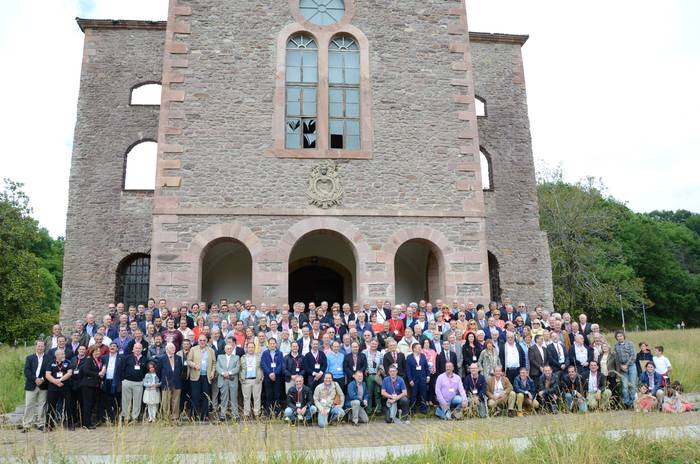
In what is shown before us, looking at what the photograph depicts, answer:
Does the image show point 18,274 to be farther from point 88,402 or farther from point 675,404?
point 675,404

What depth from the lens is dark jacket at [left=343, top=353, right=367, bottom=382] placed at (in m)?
10.1

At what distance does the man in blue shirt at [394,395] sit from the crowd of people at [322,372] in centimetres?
2

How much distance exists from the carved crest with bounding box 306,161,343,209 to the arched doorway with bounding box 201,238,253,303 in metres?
3.54

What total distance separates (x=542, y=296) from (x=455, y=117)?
7.28 metres

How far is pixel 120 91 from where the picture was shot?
742 inches

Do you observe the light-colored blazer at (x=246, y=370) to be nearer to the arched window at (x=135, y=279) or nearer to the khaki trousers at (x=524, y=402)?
the khaki trousers at (x=524, y=402)

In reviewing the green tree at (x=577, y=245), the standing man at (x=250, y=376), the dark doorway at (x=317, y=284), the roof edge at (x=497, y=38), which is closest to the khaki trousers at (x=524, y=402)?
the standing man at (x=250, y=376)

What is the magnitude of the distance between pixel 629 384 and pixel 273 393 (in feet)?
21.4

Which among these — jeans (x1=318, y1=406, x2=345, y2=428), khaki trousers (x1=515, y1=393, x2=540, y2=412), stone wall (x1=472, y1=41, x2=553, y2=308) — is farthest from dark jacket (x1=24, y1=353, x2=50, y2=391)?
stone wall (x1=472, y1=41, x2=553, y2=308)

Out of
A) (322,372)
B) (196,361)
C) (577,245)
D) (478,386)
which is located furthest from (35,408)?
(577,245)

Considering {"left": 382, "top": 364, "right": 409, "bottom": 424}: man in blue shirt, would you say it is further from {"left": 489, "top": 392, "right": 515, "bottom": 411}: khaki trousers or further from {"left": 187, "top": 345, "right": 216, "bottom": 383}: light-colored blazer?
{"left": 187, "top": 345, "right": 216, "bottom": 383}: light-colored blazer

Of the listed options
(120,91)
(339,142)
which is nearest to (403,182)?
(339,142)

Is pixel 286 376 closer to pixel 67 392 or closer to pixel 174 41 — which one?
pixel 67 392

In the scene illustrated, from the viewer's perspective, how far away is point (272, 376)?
998 cm
